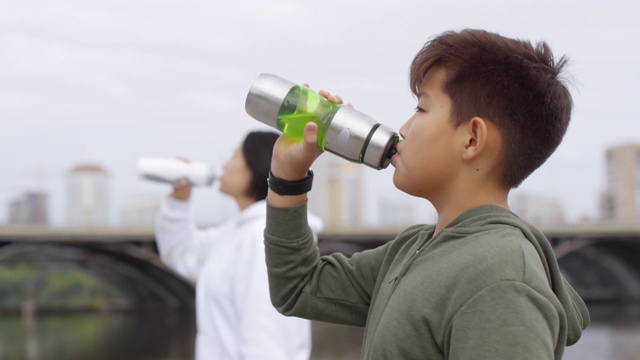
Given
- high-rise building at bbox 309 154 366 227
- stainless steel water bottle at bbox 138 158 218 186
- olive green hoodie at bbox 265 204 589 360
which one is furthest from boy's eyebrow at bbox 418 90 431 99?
high-rise building at bbox 309 154 366 227

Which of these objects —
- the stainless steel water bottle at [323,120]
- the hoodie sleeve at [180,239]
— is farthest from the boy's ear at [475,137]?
the hoodie sleeve at [180,239]

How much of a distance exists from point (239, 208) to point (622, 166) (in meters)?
42.2

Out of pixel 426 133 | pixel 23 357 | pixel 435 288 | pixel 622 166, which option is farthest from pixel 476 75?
pixel 622 166

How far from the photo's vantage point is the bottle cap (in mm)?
1350

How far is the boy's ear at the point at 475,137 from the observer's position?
1.13 meters

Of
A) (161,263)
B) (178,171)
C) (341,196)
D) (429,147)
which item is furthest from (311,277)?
(341,196)

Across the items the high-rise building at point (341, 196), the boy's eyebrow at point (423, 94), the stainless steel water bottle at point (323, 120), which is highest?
the boy's eyebrow at point (423, 94)

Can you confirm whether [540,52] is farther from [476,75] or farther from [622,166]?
[622,166]

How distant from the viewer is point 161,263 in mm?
22953

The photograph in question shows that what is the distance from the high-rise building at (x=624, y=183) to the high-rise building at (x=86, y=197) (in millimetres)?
22335

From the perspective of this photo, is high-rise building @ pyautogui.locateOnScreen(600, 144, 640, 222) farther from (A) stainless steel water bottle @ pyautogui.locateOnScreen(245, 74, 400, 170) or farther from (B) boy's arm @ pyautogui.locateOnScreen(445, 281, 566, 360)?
(B) boy's arm @ pyautogui.locateOnScreen(445, 281, 566, 360)

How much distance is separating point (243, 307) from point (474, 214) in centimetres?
136

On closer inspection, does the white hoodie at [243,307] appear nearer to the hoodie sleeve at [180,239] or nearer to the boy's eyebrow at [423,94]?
the hoodie sleeve at [180,239]

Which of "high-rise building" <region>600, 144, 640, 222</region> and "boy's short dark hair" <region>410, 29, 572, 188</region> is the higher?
"boy's short dark hair" <region>410, 29, 572, 188</region>
